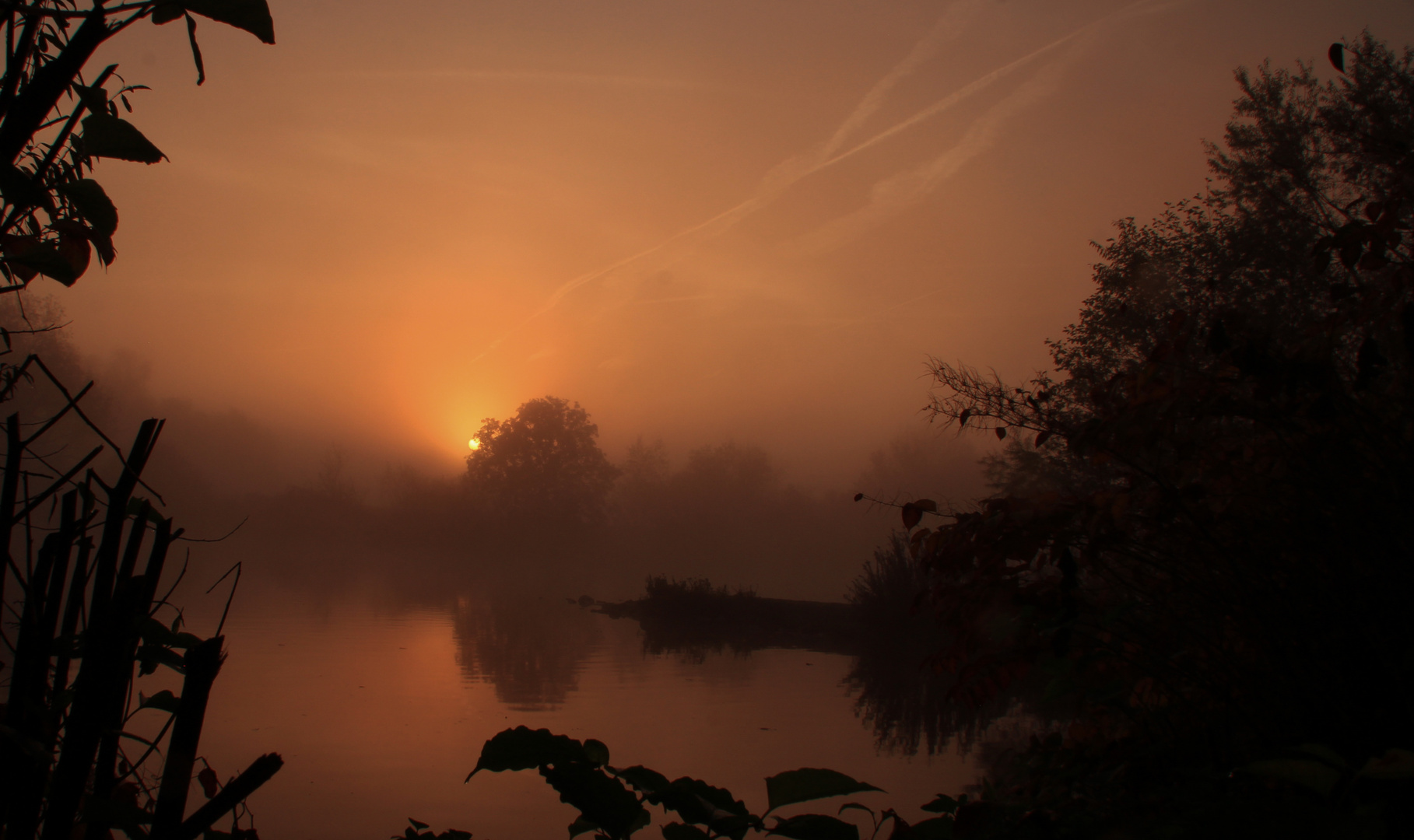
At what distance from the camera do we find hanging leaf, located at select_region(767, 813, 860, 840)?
0.71m

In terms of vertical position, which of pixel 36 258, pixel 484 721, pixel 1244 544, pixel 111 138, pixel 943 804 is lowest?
pixel 484 721

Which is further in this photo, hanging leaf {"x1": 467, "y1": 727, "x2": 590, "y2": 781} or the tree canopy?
the tree canopy

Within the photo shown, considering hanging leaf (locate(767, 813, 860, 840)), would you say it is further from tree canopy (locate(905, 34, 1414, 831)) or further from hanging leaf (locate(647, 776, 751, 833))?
tree canopy (locate(905, 34, 1414, 831))

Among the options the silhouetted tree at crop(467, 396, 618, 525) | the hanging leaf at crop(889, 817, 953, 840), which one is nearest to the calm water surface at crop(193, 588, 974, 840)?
the hanging leaf at crop(889, 817, 953, 840)

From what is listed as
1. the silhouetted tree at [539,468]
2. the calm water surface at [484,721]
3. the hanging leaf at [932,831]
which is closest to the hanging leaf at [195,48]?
the hanging leaf at [932,831]

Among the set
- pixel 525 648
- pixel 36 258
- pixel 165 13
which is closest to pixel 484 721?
pixel 525 648

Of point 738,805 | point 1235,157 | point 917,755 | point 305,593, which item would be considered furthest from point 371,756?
point 1235,157

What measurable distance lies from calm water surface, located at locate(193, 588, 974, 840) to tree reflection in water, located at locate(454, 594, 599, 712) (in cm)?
4

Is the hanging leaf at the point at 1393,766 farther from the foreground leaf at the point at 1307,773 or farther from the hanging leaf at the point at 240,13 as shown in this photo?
the hanging leaf at the point at 240,13

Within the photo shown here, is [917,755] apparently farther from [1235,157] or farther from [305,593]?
[1235,157]

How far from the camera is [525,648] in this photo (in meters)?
7.81

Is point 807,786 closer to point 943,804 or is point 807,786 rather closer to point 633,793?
point 633,793

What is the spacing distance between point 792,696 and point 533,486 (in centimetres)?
2756

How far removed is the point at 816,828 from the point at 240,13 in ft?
2.94
